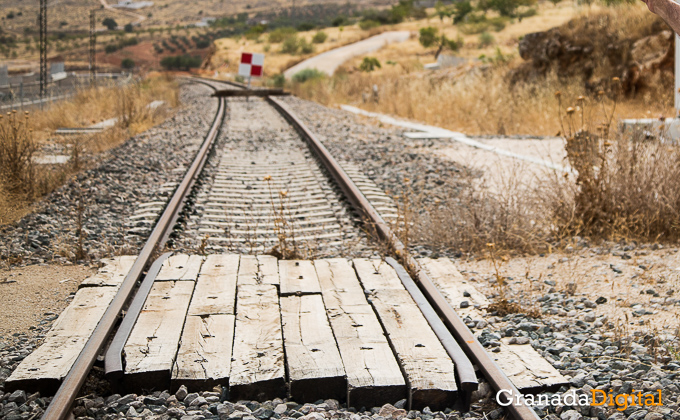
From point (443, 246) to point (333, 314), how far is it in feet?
6.69

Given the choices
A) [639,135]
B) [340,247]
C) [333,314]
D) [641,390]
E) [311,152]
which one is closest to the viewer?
[641,390]

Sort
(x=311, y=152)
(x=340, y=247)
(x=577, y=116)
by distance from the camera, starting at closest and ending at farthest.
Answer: (x=340, y=247) < (x=311, y=152) < (x=577, y=116)

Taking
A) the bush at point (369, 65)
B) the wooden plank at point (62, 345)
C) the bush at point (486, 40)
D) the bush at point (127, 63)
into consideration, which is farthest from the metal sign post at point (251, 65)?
the bush at point (127, 63)

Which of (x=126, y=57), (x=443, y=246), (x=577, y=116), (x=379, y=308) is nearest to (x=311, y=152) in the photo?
(x=443, y=246)

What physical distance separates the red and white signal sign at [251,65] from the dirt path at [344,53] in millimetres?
11322

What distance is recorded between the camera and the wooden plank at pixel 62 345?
2.94m

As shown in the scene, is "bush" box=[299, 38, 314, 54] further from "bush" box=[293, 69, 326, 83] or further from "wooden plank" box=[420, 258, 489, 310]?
"wooden plank" box=[420, 258, 489, 310]

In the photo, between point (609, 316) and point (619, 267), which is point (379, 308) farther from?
point (619, 267)

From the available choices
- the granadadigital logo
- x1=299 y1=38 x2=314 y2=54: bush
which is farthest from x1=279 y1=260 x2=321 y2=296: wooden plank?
x1=299 y1=38 x2=314 y2=54: bush

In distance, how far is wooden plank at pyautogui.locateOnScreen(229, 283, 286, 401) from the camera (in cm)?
293

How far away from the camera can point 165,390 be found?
9.70 ft

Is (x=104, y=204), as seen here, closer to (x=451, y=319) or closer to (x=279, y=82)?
(x=451, y=319)

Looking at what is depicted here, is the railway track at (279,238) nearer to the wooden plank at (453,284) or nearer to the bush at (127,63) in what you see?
the wooden plank at (453,284)

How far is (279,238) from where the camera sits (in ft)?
16.2
